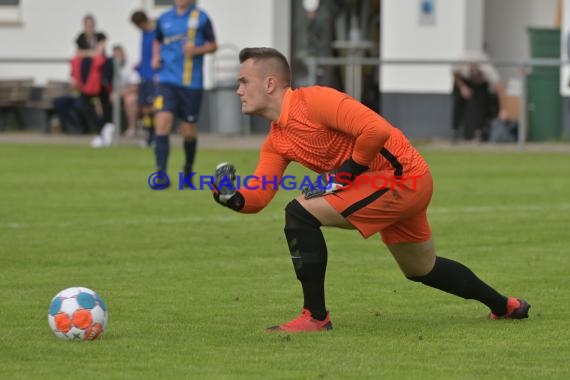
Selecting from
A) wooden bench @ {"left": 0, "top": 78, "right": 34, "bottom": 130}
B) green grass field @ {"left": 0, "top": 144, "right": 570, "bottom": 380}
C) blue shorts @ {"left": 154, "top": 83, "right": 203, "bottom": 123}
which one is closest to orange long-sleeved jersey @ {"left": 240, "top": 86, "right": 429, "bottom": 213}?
green grass field @ {"left": 0, "top": 144, "right": 570, "bottom": 380}

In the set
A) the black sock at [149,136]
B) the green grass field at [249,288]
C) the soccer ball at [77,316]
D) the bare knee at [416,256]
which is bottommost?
the black sock at [149,136]

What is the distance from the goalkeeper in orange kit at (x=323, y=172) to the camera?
7.63m

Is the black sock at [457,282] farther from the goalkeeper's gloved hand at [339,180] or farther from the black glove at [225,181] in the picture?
the black glove at [225,181]

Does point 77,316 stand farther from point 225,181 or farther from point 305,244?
point 305,244

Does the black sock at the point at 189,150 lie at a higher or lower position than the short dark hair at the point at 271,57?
lower

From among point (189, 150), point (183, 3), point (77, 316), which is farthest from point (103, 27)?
point (77, 316)

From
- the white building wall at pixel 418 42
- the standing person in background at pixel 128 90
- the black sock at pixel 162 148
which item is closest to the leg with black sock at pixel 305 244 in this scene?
the black sock at pixel 162 148

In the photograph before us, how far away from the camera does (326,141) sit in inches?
305

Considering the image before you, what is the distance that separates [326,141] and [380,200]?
0.40 meters

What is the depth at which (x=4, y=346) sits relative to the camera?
7406 millimetres

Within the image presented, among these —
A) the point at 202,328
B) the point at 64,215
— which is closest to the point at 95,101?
the point at 64,215

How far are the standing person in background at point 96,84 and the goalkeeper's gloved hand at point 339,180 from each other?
1722cm

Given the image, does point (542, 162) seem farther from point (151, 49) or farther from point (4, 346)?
point (4, 346)

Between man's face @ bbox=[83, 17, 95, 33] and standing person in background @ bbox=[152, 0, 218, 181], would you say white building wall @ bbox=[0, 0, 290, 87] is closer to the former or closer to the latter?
man's face @ bbox=[83, 17, 95, 33]
